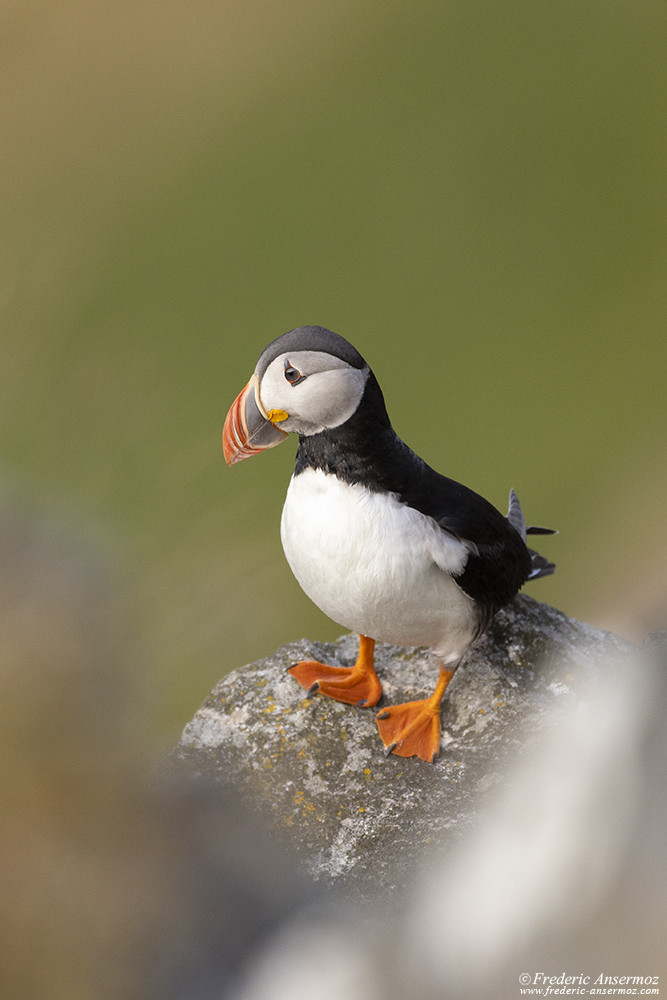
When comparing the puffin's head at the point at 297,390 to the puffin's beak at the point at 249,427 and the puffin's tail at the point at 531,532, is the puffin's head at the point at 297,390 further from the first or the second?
the puffin's tail at the point at 531,532

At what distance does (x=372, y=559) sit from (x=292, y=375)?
0.21m

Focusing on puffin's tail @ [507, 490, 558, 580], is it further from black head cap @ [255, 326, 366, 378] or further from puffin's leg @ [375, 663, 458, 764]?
black head cap @ [255, 326, 366, 378]

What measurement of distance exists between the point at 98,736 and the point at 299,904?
265mm

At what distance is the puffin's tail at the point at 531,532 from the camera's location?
3.85 ft

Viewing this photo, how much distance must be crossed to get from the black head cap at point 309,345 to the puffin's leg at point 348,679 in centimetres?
41

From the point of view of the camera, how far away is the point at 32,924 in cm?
75

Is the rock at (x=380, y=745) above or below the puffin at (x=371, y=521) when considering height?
below

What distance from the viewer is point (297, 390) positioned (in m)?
0.87

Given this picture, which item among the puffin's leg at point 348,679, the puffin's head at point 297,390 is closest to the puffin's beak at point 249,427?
the puffin's head at point 297,390

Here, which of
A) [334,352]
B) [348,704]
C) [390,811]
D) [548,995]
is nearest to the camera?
[548,995]

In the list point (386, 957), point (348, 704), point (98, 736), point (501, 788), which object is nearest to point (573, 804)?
point (501, 788)

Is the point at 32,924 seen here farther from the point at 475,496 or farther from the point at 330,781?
the point at 475,496

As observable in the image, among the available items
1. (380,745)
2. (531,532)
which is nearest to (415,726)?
(380,745)

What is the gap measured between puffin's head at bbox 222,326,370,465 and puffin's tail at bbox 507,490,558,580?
1.25 ft
